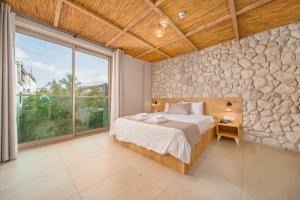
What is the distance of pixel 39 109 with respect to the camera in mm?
2830

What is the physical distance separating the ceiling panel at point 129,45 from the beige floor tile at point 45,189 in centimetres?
323

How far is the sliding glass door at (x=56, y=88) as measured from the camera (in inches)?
103

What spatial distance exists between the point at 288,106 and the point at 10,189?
4916mm

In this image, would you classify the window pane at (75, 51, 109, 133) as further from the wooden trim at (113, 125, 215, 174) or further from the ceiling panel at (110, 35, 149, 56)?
the wooden trim at (113, 125, 215, 174)

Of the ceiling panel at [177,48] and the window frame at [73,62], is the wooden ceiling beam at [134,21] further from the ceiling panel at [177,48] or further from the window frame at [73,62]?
the ceiling panel at [177,48]

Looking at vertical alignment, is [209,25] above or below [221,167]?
above

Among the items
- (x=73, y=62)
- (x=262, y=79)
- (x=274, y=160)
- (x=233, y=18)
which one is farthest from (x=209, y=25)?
(x=73, y=62)

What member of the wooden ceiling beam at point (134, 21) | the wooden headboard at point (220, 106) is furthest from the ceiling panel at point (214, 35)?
the wooden headboard at point (220, 106)

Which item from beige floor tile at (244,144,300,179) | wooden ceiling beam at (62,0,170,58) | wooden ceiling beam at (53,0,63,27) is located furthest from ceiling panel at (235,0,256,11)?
wooden ceiling beam at (53,0,63,27)

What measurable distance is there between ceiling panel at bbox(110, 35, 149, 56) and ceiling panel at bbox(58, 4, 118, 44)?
276 mm

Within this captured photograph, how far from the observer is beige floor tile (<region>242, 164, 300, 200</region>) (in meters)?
1.34

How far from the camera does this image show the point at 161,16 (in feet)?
7.60

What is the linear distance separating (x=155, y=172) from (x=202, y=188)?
658mm

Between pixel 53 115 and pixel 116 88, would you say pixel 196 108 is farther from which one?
pixel 53 115
